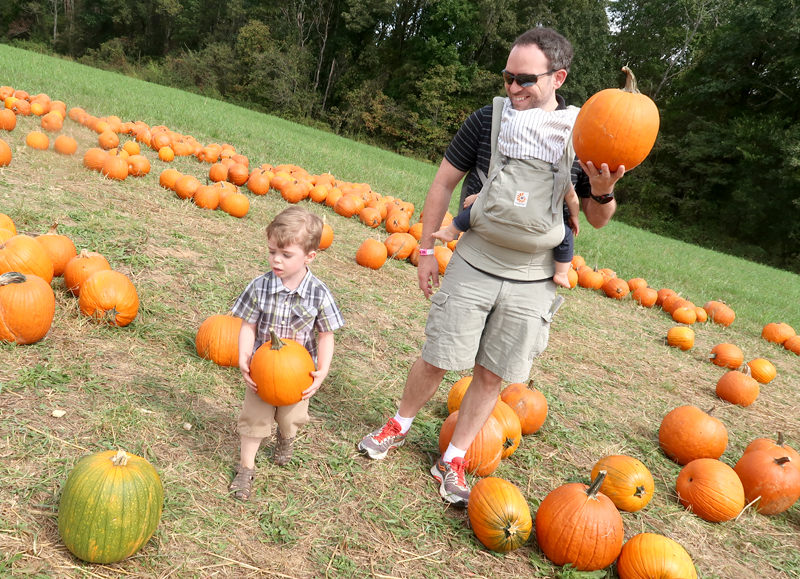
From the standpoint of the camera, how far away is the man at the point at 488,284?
2.51m

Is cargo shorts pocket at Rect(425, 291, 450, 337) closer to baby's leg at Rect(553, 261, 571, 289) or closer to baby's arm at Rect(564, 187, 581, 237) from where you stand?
baby's leg at Rect(553, 261, 571, 289)

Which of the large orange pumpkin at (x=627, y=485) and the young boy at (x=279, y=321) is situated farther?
the large orange pumpkin at (x=627, y=485)

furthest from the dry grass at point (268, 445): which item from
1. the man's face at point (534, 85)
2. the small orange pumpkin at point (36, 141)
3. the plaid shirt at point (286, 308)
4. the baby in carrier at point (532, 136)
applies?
the man's face at point (534, 85)

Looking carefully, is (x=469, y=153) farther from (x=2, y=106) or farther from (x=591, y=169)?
(x=2, y=106)

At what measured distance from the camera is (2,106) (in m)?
8.69

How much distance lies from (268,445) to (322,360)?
783 millimetres

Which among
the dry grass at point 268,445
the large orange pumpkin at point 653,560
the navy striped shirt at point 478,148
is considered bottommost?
the dry grass at point 268,445

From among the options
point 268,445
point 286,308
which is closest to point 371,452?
point 268,445

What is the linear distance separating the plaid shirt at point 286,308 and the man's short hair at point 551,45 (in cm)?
157

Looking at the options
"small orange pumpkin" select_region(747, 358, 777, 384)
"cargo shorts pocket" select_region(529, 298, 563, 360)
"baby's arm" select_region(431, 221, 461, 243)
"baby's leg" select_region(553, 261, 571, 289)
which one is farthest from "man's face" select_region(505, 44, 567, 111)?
"small orange pumpkin" select_region(747, 358, 777, 384)

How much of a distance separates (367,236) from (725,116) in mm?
35678

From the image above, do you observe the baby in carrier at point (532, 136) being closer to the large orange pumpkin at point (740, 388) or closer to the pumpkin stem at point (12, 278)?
the pumpkin stem at point (12, 278)

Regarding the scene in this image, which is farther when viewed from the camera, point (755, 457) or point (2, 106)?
point (2, 106)

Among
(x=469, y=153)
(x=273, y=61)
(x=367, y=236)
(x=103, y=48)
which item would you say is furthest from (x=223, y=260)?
(x=103, y=48)
